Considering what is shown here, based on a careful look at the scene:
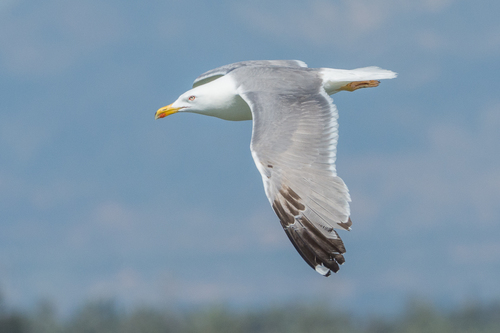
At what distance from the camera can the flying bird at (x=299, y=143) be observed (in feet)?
19.2

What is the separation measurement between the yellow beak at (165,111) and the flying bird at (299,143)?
0.57 meters

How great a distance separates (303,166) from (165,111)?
290 centimetres

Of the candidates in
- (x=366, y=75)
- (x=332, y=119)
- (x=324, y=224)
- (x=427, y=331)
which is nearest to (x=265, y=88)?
(x=332, y=119)

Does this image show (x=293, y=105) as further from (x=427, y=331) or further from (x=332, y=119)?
(x=427, y=331)

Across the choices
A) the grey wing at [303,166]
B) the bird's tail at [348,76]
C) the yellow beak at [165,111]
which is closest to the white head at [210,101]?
the yellow beak at [165,111]

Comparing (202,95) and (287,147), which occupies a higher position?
(202,95)

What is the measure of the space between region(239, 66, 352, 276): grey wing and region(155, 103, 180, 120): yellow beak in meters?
1.61

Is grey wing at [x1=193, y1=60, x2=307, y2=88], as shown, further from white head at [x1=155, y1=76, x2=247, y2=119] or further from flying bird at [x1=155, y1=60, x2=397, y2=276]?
flying bird at [x1=155, y1=60, x2=397, y2=276]

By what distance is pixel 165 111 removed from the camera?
8.57 m

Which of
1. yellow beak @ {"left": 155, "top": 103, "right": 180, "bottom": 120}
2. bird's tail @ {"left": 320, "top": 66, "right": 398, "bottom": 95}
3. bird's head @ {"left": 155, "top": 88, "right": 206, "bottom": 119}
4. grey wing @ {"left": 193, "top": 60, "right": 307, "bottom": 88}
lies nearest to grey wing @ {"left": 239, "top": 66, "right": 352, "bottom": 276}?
bird's tail @ {"left": 320, "top": 66, "right": 398, "bottom": 95}

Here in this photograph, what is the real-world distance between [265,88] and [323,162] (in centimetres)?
136

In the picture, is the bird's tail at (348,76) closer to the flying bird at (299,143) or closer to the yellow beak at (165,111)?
the flying bird at (299,143)

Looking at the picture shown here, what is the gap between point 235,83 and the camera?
771 cm

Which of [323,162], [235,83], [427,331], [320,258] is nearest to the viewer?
[320,258]
